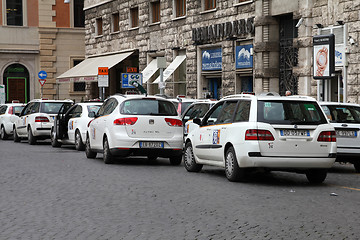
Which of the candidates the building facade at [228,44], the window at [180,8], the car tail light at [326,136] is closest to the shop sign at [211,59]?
the building facade at [228,44]

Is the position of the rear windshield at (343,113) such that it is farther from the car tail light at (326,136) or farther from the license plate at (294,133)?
the license plate at (294,133)

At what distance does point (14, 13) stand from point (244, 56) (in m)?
28.2

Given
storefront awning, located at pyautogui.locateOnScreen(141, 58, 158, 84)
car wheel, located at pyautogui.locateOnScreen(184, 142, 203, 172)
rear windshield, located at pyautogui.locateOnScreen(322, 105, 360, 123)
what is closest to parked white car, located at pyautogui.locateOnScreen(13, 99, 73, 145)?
car wheel, located at pyautogui.locateOnScreen(184, 142, 203, 172)

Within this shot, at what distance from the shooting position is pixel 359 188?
12039 millimetres

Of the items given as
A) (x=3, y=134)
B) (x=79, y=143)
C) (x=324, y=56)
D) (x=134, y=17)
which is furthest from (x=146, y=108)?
(x=134, y=17)

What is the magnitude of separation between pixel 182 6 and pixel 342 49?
42.2 ft

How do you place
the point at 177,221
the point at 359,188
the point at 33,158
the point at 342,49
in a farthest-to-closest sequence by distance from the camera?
1. the point at 342,49
2. the point at 33,158
3. the point at 359,188
4. the point at 177,221

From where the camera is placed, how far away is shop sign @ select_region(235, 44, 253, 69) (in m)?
29.8

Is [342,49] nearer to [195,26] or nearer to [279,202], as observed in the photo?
[195,26]

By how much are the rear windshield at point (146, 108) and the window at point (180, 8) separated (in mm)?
19049

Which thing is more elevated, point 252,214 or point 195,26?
point 195,26

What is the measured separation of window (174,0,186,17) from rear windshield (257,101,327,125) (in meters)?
23.3

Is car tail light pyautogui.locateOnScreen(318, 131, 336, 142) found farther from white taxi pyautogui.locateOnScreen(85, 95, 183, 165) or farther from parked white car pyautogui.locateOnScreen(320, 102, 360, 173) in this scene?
white taxi pyautogui.locateOnScreen(85, 95, 183, 165)

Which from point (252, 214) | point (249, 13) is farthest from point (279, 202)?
point (249, 13)
